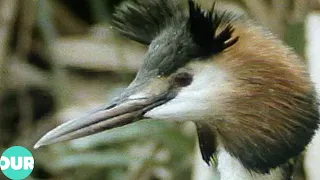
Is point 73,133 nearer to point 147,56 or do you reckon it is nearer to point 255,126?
point 147,56

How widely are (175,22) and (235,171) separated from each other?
0.22 m

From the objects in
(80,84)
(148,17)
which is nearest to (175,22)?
(148,17)

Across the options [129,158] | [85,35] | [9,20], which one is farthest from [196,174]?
[9,20]

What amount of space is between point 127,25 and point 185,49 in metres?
0.13

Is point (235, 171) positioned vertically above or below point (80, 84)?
below

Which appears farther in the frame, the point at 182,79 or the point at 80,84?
the point at 80,84

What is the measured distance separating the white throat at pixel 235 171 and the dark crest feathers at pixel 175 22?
159 mm

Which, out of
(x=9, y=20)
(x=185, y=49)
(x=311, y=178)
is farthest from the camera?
(x=9, y=20)

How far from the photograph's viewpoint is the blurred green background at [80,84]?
166 cm

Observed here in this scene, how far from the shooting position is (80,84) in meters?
1.84

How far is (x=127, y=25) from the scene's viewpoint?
1317 millimetres

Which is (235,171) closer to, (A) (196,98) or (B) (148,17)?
(A) (196,98)

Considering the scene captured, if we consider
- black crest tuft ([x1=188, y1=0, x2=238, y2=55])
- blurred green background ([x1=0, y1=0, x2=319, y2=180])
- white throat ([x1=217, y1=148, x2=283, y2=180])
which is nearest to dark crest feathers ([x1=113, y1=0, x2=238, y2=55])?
black crest tuft ([x1=188, y1=0, x2=238, y2=55])

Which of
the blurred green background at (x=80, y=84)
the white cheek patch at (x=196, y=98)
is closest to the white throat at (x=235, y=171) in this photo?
the white cheek patch at (x=196, y=98)
